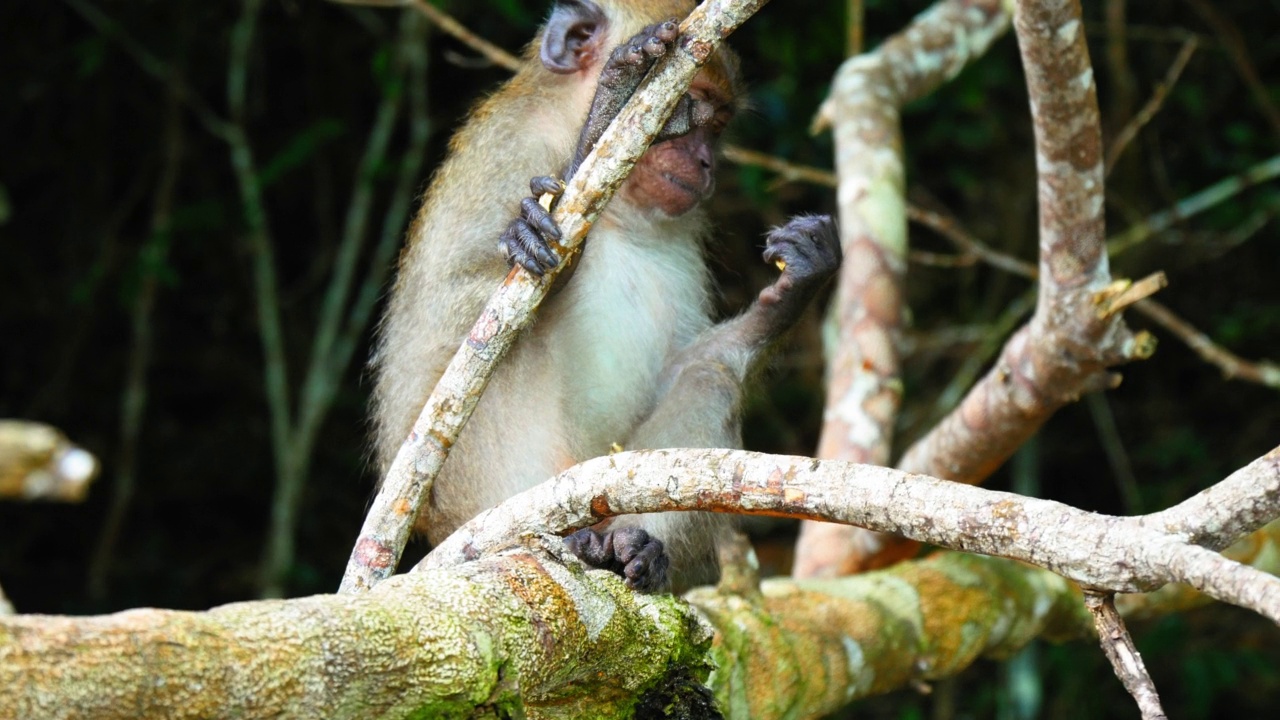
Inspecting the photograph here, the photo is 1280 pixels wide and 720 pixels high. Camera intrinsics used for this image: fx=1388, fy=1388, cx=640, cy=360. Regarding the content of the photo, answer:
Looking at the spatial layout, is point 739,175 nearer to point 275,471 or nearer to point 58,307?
point 275,471

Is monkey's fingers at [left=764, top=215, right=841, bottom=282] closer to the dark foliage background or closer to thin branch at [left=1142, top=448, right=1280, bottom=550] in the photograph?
thin branch at [left=1142, top=448, right=1280, bottom=550]

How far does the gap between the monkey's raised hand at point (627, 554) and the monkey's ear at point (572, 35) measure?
1.51m

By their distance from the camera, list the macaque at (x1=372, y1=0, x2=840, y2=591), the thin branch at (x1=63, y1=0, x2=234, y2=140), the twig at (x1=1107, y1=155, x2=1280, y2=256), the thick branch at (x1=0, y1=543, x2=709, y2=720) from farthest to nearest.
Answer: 1. the thin branch at (x1=63, y1=0, x2=234, y2=140)
2. the twig at (x1=1107, y1=155, x2=1280, y2=256)
3. the macaque at (x1=372, y1=0, x2=840, y2=591)
4. the thick branch at (x1=0, y1=543, x2=709, y2=720)

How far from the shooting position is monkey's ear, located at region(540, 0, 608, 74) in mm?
4133

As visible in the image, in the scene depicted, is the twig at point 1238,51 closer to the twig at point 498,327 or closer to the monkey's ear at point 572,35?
the monkey's ear at point 572,35

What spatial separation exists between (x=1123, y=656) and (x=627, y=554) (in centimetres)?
156

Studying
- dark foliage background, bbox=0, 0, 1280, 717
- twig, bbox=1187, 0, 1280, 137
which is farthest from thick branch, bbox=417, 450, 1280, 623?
twig, bbox=1187, 0, 1280, 137

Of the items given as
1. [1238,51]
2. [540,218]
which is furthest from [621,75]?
[1238,51]

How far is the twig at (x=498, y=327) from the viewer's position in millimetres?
2783

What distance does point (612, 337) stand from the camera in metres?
4.24

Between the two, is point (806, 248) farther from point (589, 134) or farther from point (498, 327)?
point (498, 327)

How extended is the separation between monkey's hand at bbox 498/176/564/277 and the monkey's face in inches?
35.0

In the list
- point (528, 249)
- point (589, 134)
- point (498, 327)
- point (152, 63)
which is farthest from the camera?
point (152, 63)

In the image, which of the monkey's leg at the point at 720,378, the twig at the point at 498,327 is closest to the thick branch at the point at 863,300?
the monkey's leg at the point at 720,378
